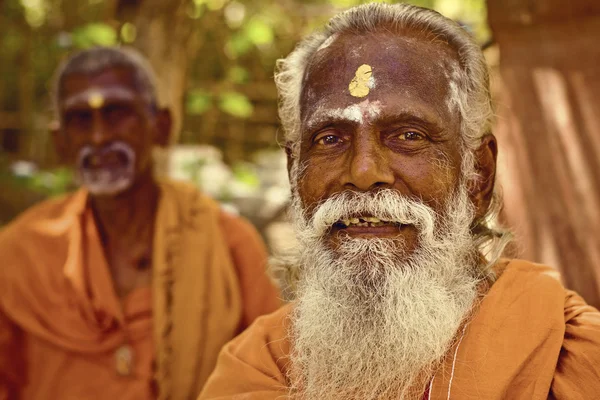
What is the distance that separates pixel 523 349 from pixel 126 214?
2173 mm

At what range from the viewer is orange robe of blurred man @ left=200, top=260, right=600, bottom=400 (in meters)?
1.66

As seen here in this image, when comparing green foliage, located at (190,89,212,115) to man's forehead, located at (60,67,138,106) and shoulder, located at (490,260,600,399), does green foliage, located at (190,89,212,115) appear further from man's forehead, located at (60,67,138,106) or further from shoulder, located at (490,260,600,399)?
shoulder, located at (490,260,600,399)

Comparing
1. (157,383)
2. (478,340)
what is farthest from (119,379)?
(478,340)

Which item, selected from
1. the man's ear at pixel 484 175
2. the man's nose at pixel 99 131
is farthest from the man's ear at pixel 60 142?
the man's ear at pixel 484 175

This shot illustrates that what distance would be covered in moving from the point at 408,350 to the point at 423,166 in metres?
0.54

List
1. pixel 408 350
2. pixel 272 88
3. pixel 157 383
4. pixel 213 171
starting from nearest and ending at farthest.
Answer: pixel 408 350
pixel 157 383
pixel 213 171
pixel 272 88

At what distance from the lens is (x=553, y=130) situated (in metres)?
2.86

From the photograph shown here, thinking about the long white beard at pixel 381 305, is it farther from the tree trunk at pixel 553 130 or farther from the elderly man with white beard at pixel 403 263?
the tree trunk at pixel 553 130

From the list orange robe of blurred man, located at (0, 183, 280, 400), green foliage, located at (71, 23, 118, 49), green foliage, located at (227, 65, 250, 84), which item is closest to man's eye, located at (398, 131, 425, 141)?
orange robe of blurred man, located at (0, 183, 280, 400)

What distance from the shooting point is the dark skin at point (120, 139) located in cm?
312

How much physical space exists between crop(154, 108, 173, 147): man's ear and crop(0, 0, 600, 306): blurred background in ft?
1.10

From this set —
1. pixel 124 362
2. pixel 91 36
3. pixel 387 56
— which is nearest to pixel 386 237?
pixel 387 56

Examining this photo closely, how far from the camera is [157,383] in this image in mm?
2809

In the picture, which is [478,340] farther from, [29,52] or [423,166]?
[29,52]
